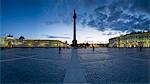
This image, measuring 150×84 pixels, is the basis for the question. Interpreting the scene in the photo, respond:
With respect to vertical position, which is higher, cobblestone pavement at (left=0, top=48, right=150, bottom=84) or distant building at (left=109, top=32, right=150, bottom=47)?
distant building at (left=109, top=32, right=150, bottom=47)

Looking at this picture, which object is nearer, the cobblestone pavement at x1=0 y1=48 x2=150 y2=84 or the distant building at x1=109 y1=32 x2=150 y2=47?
the cobblestone pavement at x1=0 y1=48 x2=150 y2=84

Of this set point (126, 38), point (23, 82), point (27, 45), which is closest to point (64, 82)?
point (23, 82)

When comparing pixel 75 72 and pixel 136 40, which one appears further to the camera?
pixel 136 40

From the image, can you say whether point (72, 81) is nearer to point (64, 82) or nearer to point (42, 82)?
point (64, 82)

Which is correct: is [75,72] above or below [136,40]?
below

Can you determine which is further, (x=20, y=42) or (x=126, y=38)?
(x=20, y=42)

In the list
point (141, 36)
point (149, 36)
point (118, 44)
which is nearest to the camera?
point (149, 36)

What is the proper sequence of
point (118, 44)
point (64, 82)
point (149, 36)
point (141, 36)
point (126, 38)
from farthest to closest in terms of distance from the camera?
1. point (118, 44)
2. point (126, 38)
3. point (141, 36)
4. point (149, 36)
5. point (64, 82)

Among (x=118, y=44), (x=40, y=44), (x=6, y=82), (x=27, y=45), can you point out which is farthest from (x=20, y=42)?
(x=6, y=82)

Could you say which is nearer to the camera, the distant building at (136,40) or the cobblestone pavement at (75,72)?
the cobblestone pavement at (75,72)

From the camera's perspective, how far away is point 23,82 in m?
5.80

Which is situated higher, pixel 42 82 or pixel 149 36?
pixel 149 36

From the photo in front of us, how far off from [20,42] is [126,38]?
239 feet

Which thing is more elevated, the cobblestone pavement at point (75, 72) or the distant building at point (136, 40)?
the distant building at point (136, 40)
